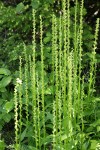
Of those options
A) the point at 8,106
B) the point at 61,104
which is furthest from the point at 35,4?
the point at 61,104

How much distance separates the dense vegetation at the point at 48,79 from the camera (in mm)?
3182

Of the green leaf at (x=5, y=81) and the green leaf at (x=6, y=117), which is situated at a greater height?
the green leaf at (x=5, y=81)

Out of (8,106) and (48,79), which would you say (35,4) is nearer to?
(48,79)

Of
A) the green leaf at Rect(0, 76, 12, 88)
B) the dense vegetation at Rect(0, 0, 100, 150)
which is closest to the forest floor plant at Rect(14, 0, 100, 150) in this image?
the dense vegetation at Rect(0, 0, 100, 150)

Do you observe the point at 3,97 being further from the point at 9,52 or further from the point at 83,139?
the point at 83,139

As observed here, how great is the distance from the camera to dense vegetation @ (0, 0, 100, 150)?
3.18m

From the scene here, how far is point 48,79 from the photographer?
412 centimetres

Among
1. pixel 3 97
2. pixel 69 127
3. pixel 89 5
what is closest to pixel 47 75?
pixel 3 97

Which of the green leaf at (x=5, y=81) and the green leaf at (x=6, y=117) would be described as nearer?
the green leaf at (x=6, y=117)

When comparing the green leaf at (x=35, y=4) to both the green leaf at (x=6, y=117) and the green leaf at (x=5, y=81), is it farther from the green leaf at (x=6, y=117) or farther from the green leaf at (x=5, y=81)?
the green leaf at (x=6, y=117)

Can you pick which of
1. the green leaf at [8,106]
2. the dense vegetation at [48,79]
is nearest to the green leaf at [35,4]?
the dense vegetation at [48,79]

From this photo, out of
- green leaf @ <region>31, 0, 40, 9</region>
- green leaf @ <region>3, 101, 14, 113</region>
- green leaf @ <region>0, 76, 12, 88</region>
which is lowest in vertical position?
green leaf @ <region>3, 101, 14, 113</region>

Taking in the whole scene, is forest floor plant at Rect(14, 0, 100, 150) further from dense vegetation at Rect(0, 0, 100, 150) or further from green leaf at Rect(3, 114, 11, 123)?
green leaf at Rect(3, 114, 11, 123)

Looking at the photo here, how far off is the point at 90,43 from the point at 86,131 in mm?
1329
